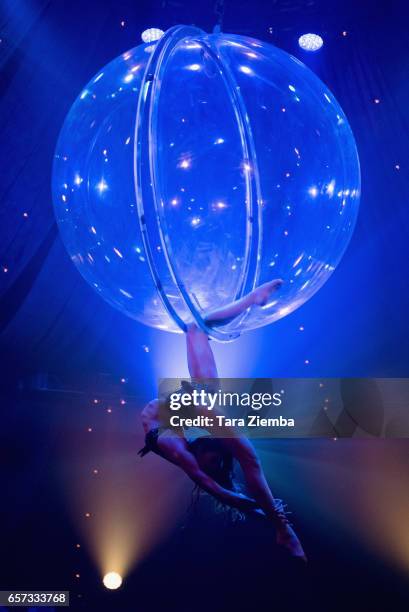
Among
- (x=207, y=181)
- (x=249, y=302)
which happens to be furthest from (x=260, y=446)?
(x=207, y=181)

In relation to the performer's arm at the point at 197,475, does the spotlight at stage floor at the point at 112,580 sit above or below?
below

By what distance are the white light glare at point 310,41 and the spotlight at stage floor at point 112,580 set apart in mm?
1908

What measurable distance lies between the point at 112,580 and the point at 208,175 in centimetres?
178

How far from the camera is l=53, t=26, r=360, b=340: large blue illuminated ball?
90 centimetres

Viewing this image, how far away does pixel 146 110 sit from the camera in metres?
0.88

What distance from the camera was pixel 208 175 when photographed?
0.90 metres

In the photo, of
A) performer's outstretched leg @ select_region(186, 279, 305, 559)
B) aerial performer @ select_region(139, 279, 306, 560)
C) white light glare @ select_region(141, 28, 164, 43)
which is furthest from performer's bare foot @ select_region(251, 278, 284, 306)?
white light glare @ select_region(141, 28, 164, 43)

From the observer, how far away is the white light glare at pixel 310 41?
1778 millimetres

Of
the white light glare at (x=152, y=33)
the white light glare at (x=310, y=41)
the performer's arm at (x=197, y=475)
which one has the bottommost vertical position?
the performer's arm at (x=197, y=475)

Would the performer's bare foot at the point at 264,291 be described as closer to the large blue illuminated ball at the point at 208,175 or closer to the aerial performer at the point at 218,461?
the large blue illuminated ball at the point at 208,175

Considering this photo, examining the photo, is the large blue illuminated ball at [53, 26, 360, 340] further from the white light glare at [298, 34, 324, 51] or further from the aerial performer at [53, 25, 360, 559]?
the white light glare at [298, 34, 324, 51]

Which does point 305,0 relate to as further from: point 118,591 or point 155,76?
point 118,591

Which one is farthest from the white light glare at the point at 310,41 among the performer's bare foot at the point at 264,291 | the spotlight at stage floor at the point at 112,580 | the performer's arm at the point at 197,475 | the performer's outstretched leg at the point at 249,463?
the spotlight at stage floor at the point at 112,580

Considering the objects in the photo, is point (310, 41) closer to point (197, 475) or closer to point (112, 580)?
point (197, 475)
